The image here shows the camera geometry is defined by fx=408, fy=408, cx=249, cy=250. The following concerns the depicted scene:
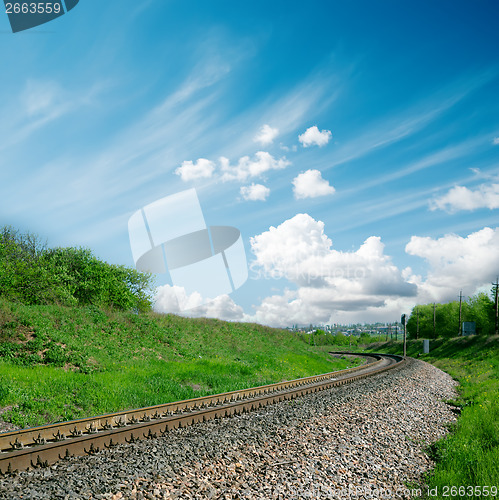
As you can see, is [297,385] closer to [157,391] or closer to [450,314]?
[157,391]

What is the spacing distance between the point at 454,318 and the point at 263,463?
97.5 metres

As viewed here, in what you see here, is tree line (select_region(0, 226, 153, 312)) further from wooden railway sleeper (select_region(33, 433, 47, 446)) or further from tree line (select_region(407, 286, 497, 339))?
tree line (select_region(407, 286, 497, 339))

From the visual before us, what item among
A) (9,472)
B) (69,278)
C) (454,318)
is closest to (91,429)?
(9,472)

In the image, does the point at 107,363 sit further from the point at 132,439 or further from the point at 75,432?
the point at 132,439

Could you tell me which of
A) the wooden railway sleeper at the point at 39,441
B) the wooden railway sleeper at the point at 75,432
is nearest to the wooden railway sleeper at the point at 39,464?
the wooden railway sleeper at the point at 39,441

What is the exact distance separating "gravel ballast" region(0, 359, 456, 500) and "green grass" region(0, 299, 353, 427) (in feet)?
16.2

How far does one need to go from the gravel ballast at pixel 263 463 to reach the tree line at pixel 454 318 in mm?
73608

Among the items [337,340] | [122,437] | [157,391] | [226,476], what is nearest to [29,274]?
[157,391]

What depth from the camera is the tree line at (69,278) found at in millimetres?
33875

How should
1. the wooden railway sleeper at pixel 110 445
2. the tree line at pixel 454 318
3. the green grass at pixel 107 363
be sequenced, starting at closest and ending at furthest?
the wooden railway sleeper at pixel 110 445
the green grass at pixel 107 363
the tree line at pixel 454 318

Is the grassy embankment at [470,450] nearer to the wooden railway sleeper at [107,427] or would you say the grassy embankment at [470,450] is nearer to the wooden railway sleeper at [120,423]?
the wooden railway sleeper at [120,423]

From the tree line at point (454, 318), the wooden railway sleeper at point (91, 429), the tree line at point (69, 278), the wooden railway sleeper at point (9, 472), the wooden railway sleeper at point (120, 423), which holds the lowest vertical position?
the tree line at point (454, 318)

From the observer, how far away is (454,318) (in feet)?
304

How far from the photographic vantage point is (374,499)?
6922 mm
